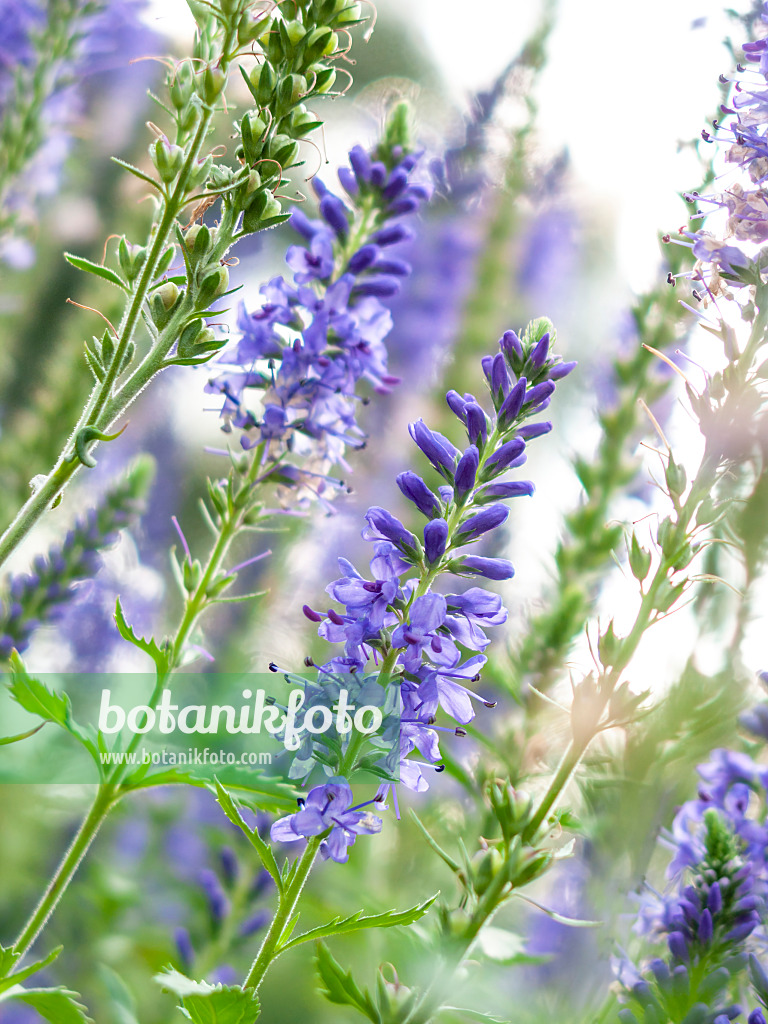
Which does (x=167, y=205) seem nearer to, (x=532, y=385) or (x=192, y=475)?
(x=532, y=385)

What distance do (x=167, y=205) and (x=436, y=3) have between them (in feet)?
11.8

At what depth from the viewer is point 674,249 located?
8.46 feet

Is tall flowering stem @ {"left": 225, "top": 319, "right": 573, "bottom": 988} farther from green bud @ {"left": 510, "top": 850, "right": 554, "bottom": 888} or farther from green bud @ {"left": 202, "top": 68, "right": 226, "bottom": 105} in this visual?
green bud @ {"left": 202, "top": 68, "right": 226, "bottom": 105}

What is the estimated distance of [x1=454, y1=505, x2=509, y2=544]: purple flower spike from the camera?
113cm

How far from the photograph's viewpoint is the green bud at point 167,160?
46.5 inches

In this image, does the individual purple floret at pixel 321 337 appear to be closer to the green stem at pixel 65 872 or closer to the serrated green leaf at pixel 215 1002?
the green stem at pixel 65 872

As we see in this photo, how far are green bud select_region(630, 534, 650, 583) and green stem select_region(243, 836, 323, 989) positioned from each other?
23.9 inches

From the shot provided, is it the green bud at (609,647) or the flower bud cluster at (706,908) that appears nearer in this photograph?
the green bud at (609,647)

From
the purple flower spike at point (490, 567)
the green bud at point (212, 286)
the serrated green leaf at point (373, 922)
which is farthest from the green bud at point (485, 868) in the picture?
the green bud at point (212, 286)

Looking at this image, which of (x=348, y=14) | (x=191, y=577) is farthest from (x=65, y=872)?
(x=348, y=14)

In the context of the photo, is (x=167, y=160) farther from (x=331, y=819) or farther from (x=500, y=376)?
(x=331, y=819)

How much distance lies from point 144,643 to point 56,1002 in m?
0.53

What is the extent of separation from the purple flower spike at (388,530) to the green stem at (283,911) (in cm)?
40

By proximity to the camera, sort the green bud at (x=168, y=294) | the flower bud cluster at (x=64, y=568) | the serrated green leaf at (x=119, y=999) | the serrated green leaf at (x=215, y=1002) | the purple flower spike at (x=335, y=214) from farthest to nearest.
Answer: the flower bud cluster at (x=64, y=568), the purple flower spike at (x=335, y=214), the serrated green leaf at (x=119, y=999), the green bud at (x=168, y=294), the serrated green leaf at (x=215, y=1002)
